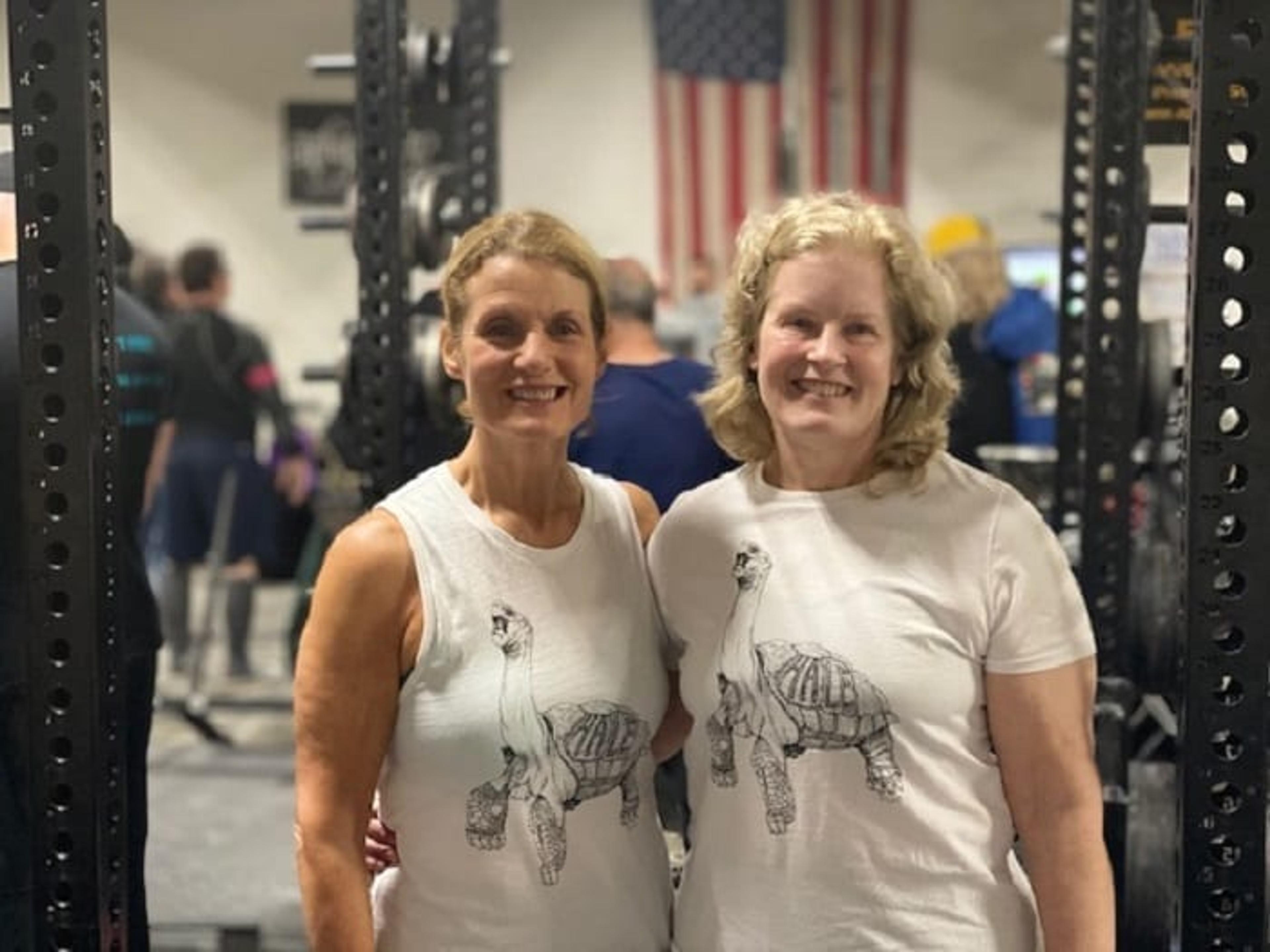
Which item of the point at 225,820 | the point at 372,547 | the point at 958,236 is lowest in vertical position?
the point at 225,820

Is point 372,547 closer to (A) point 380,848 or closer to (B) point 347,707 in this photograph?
(B) point 347,707

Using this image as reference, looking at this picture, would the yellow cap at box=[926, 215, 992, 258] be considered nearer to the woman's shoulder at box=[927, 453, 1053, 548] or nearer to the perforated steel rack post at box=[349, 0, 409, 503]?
the perforated steel rack post at box=[349, 0, 409, 503]

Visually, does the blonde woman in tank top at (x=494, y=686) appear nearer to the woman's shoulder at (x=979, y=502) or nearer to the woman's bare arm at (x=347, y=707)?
the woman's bare arm at (x=347, y=707)

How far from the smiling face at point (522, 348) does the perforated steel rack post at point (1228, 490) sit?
1.99ft

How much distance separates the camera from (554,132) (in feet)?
33.6

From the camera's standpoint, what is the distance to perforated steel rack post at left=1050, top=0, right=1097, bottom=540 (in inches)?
122

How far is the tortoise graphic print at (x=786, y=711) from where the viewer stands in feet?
4.96

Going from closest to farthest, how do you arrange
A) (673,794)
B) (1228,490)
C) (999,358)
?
(1228,490) → (673,794) → (999,358)

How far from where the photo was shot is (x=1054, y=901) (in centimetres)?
152

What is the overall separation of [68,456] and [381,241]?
63.0 inches

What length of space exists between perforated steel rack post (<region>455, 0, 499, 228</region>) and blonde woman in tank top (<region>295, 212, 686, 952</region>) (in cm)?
236

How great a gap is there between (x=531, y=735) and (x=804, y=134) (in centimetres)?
863

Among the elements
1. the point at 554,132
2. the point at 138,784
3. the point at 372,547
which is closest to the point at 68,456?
the point at 372,547

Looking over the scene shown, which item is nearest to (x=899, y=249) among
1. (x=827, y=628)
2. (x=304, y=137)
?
(x=827, y=628)
